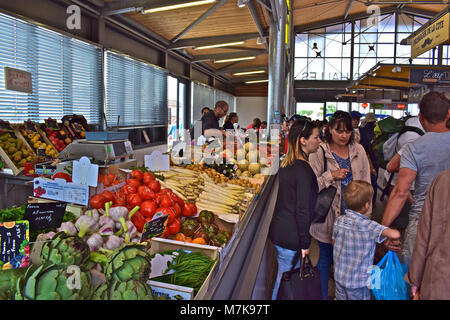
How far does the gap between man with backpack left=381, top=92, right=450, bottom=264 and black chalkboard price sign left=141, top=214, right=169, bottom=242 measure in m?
1.64

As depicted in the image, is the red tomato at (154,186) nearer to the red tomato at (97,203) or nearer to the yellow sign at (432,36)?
the red tomato at (97,203)

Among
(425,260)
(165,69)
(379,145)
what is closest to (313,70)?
(165,69)

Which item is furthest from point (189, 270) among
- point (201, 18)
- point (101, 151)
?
point (201, 18)

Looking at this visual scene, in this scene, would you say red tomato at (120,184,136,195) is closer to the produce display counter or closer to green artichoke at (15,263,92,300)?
the produce display counter

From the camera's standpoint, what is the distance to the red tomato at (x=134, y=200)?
2342 mm

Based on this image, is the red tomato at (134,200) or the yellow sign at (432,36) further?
the yellow sign at (432,36)

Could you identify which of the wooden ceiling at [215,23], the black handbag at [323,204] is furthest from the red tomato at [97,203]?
the wooden ceiling at [215,23]

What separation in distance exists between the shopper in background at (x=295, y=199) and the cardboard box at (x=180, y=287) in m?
1.16

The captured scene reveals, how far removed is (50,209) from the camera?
1682mm

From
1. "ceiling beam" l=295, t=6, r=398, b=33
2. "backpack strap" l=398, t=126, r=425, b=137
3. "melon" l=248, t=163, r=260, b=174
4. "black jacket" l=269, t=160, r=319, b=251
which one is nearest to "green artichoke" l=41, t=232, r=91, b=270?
"black jacket" l=269, t=160, r=319, b=251

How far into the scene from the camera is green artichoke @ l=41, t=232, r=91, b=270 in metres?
1.26

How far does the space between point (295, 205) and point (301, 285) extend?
566 mm
